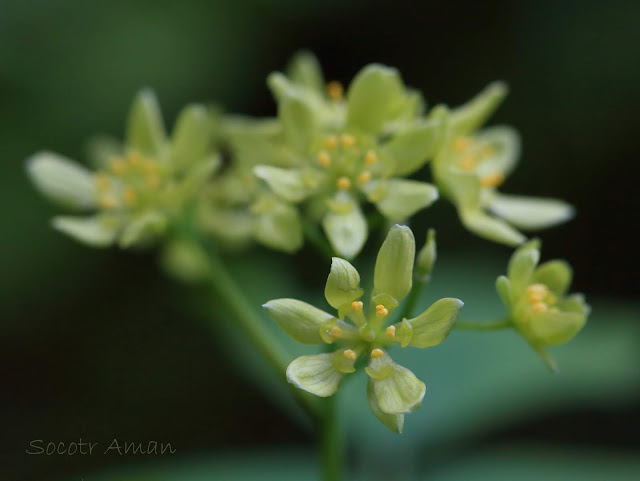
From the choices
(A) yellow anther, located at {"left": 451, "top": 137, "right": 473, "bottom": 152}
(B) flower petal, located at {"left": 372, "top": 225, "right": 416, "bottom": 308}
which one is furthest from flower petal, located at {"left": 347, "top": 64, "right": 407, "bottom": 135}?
(B) flower petal, located at {"left": 372, "top": 225, "right": 416, "bottom": 308}

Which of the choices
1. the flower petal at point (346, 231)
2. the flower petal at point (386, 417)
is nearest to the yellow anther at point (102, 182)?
the flower petal at point (346, 231)

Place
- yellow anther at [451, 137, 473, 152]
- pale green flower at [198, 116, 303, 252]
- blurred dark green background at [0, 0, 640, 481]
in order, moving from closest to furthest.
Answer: pale green flower at [198, 116, 303, 252]
yellow anther at [451, 137, 473, 152]
blurred dark green background at [0, 0, 640, 481]

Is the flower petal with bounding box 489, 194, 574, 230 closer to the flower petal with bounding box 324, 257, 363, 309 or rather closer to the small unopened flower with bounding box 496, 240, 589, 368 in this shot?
the small unopened flower with bounding box 496, 240, 589, 368

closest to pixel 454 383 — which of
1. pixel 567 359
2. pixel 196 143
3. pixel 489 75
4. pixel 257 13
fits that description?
pixel 567 359

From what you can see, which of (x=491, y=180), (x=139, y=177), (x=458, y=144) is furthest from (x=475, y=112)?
(x=139, y=177)

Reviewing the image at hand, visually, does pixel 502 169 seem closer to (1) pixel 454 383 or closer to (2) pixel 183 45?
(1) pixel 454 383
